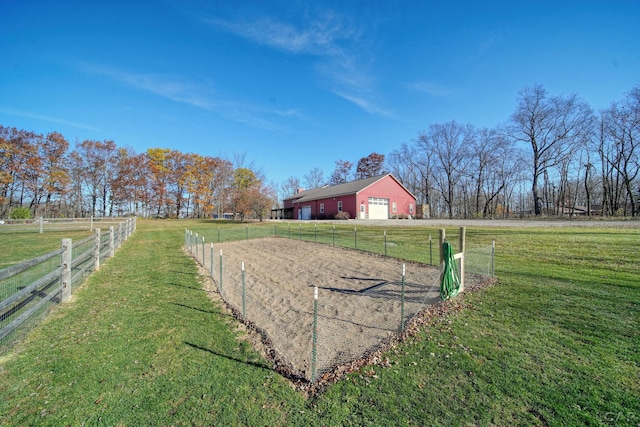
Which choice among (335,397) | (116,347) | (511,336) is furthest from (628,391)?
(116,347)

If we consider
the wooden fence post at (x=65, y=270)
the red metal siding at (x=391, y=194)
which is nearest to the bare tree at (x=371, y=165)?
the red metal siding at (x=391, y=194)

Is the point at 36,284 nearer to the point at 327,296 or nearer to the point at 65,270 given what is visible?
the point at 65,270

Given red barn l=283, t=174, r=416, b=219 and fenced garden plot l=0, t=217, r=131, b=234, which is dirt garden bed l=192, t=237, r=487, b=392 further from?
red barn l=283, t=174, r=416, b=219

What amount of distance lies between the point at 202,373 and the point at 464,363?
353cm

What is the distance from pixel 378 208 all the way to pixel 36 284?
34.9m

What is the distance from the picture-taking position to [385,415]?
112 inches

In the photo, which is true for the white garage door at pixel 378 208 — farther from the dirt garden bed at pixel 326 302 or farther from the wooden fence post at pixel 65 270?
the wooden fence post at pixel 65 270

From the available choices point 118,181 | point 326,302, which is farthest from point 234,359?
point 118,181

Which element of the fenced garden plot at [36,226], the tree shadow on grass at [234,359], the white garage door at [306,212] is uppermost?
the white garage door at [306,212]

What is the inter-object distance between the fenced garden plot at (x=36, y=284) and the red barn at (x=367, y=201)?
29370mm

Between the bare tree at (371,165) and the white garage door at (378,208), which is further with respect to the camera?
A: the bare tree at (371,165)

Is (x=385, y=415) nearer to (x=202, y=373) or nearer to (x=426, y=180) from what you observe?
(x=202, y=373)

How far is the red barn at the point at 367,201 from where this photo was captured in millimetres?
35375

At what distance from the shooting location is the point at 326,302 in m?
6.50
